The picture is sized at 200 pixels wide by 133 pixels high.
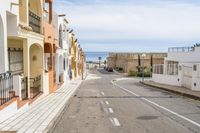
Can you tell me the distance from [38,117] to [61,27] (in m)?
29.7

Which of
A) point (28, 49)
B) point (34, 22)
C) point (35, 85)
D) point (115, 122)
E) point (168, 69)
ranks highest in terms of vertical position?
point (34, 22)

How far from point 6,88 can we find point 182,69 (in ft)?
89.3

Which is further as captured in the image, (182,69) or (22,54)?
(182,69)

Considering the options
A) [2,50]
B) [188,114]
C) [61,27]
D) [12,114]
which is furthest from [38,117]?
[61,27]

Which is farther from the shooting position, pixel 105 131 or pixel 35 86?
pixel 35 86

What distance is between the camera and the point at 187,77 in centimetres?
3794

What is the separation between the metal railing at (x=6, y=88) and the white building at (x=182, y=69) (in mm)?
21632

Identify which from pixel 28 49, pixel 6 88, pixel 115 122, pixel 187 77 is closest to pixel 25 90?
pixel 28 49

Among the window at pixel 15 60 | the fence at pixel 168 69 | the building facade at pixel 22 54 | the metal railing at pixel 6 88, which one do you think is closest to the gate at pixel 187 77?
the fence at pixel 168 69

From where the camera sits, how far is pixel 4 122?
13.9 metres

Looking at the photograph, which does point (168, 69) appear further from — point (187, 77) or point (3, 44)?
point (3, 44)

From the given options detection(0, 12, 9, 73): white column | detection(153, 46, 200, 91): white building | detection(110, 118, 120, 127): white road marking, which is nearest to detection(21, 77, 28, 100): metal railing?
detection(0, 12, 9, 73): white column

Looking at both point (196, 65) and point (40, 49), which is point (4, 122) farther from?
point (196, 65)

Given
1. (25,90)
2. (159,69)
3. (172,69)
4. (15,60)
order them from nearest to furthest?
(25,90) < (15,60) < (172,69) < (159,69)
